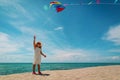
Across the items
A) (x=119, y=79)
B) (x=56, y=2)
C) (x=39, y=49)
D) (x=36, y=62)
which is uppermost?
(x=56, y=2)

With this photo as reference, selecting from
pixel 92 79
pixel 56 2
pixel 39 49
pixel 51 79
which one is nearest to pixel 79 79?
pixel 92 79

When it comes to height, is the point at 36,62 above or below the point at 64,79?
above

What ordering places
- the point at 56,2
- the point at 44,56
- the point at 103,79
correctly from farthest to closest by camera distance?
the point at 44,56 < the point at 56,2 < the point at 103,79

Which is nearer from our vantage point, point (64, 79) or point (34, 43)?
point (64, 79)

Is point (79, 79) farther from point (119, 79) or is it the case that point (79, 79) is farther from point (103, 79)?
point (119, 79)

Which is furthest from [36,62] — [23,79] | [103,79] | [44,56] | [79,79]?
[103,79]

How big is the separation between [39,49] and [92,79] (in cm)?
399

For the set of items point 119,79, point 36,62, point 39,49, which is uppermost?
point 39,49

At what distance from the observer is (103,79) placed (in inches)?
359

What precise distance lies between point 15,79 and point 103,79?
14.5ft

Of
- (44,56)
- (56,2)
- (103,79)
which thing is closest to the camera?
(103,79)

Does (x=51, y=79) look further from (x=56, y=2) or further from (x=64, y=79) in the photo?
(x=56, y=2)

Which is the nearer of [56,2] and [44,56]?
[56,2]

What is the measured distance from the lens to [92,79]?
30.0ft
